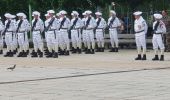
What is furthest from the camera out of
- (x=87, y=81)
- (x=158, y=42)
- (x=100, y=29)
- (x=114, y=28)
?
(x=100, y=29)

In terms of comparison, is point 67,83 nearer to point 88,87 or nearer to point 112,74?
point 88,87

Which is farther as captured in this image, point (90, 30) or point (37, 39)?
point (90, 30)

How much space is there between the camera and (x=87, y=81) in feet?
55.2

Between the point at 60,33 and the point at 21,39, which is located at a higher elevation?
the point at 60,33

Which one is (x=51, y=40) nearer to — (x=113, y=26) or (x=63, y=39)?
(x=63, y=39)

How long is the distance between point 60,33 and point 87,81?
12938 millimetres

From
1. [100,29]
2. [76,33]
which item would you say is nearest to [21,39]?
[76,33]

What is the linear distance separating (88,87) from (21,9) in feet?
86.4

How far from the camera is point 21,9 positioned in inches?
1617

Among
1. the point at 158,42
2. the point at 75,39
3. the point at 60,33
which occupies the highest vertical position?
the point at 60,33

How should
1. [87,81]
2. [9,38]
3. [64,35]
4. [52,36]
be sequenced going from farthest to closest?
[9,38]
[64,35]
[52,36]
[87,81]

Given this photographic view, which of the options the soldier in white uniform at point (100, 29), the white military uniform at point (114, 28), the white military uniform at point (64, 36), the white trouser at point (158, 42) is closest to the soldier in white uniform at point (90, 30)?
the soldier in white uniform at point (100, 29)

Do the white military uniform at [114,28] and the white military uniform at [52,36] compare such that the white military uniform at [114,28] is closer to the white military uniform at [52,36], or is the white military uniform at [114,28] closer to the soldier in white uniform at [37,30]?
→ the white military uniform at [52,36]

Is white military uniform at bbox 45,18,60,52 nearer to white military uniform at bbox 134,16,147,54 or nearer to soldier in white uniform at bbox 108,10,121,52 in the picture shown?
soldier in white uniform at bbox 108,10,121,52
